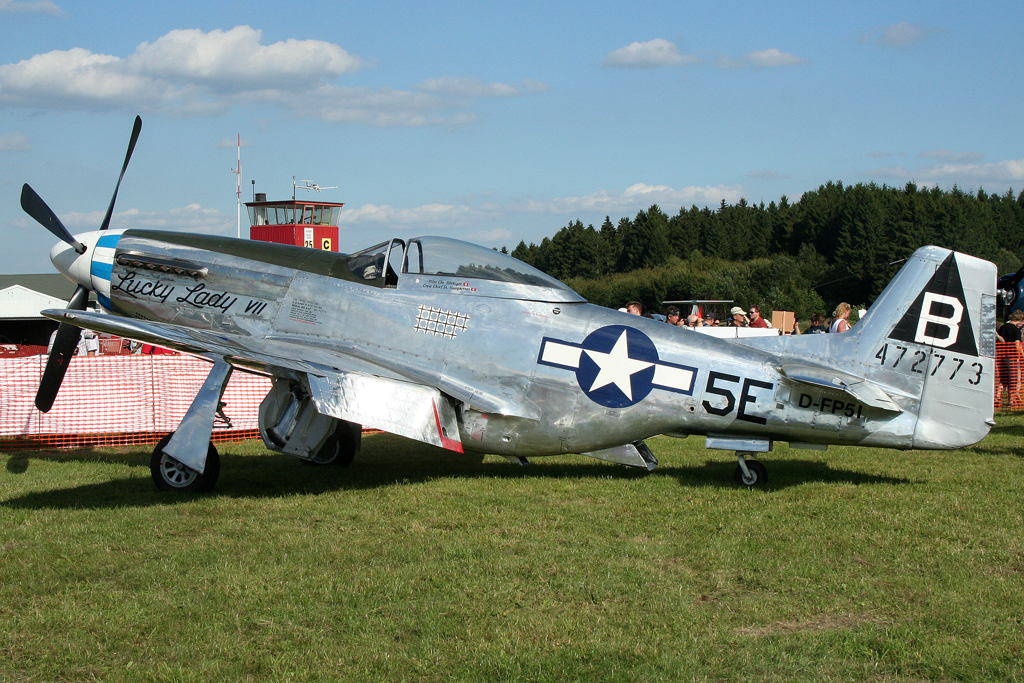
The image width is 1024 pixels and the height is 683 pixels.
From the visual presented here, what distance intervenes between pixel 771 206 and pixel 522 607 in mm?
111236

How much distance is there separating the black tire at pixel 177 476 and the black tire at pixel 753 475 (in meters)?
4.74

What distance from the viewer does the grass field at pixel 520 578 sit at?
375 centimetres

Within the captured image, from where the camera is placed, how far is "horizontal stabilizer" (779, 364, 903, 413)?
669cm

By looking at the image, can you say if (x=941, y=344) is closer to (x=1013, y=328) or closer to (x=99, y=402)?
(x=1013, y=328)

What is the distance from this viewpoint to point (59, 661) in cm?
372

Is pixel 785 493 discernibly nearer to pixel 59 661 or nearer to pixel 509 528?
pixel 509 528

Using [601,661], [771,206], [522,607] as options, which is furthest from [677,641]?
[771,206]

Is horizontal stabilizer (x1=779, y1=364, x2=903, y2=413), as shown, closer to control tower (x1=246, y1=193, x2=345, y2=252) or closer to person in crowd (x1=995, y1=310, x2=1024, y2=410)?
person in crowd (x1=995, y1=310, x2=1024, y2=410)

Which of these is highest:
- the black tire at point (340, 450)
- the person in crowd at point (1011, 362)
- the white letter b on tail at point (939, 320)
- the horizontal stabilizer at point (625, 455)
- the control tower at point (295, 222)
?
the control tower at point (295, 222)

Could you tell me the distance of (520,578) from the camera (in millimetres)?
4895

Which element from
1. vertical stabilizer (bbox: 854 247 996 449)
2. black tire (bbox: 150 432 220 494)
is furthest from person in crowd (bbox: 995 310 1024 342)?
black tire (bbox: 150 432 220 494)

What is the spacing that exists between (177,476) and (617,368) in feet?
13.3

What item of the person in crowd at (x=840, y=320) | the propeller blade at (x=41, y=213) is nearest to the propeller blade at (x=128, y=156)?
the propeller blade at (x=41, y=213)

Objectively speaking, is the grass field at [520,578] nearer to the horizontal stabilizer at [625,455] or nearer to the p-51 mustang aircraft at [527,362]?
the horizontal stabilizer at [625,455]
